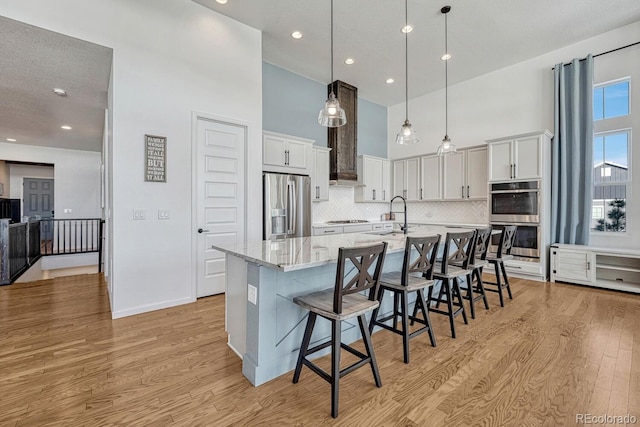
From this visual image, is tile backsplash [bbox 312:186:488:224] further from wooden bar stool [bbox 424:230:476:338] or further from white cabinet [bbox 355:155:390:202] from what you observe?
wooden bar stool [bbox 424:230:476:338]

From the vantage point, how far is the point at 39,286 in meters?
4.22

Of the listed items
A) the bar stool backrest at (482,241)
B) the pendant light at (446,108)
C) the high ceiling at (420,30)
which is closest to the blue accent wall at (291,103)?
the high ceiling at (420,30)

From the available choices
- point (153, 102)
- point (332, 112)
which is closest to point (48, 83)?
point (153, 102)

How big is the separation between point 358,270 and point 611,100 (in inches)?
215

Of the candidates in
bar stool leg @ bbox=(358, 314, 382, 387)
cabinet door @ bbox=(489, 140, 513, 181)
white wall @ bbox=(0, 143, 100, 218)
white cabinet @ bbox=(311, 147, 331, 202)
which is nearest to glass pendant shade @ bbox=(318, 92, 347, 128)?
bar stool leg @ bbox=(358, 314, 382, 387)

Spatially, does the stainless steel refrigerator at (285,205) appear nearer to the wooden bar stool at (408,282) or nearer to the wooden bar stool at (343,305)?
the wooden bar stool at (408,282)

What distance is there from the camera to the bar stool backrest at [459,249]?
8.63 ft

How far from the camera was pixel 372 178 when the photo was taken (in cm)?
672

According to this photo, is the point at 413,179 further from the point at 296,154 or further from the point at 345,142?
the point at 296,154

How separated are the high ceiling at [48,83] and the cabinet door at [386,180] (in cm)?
546

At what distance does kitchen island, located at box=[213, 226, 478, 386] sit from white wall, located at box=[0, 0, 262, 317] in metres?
1.52

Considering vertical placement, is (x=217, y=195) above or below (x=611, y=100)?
below

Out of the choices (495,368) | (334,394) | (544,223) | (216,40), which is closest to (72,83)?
(216,40)

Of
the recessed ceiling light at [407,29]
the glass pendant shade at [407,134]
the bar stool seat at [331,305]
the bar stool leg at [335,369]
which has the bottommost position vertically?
the bar stool leg at [335,369]
